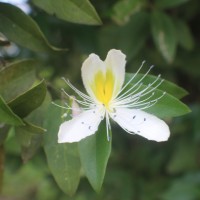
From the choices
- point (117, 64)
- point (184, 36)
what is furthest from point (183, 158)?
point (117, 64)

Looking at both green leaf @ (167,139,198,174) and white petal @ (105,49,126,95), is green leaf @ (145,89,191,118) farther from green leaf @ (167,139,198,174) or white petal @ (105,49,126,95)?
green leaf @ (167,139,198,174)

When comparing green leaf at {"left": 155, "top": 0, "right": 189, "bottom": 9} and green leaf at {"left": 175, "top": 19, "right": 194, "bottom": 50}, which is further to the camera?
green leaf at {"left": 175, "top": 19, "right": 194, "bottom": 50}

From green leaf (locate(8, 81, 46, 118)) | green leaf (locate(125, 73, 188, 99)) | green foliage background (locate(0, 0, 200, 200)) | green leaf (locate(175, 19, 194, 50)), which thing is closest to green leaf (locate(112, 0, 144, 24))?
green foliage background (locate(0, 0, 200, 200))

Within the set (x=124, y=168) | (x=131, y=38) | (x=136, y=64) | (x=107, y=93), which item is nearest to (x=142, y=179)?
(x=124, y=168)

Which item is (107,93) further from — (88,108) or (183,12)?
(183,12)

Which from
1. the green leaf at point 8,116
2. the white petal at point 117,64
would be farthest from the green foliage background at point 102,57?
the white petal at point 117,64

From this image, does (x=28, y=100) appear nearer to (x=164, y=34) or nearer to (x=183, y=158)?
(x=164, y=34)
